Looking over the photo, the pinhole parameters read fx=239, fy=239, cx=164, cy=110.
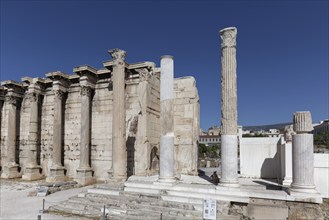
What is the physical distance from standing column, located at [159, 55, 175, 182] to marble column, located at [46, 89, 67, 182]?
351 inches

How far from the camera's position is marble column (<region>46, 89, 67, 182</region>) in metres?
15.5

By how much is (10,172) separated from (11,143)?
2218 mm

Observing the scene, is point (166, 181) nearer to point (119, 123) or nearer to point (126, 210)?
point (126, 210)

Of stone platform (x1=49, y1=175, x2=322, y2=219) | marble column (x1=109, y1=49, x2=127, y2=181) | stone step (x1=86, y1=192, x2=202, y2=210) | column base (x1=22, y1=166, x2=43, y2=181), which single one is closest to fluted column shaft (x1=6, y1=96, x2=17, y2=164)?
column base (x1=22, y1=166, x2=43, y2=181)

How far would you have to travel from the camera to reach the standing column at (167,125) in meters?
10.1

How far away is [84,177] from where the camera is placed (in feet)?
48.6

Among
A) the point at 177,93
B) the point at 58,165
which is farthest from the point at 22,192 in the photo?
the point at 177,93

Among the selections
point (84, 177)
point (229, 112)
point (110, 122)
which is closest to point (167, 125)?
point (229, 112)

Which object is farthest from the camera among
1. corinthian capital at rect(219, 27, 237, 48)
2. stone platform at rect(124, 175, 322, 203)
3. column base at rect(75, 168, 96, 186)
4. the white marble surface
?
column base at rect(75, 168, 96, 186)

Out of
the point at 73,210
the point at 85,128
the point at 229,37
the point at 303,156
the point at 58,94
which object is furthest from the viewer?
the point at 58,94

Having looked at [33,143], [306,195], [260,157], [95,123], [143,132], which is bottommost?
[306,195]

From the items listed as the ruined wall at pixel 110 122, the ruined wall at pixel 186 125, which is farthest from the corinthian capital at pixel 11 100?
the ruined wall at pixel 186 125

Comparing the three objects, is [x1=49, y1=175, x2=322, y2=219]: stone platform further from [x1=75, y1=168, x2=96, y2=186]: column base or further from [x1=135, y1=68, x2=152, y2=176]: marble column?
[x1=75, y1=168, x2=96, y2=186]: column base

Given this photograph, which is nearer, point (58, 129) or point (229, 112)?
point (229, 112)
